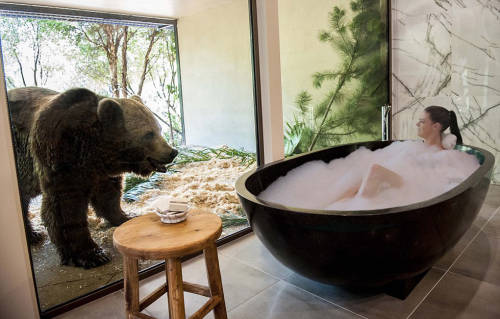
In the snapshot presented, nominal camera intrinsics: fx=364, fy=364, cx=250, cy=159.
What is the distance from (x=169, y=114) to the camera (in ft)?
7.45

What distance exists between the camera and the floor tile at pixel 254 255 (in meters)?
2.23

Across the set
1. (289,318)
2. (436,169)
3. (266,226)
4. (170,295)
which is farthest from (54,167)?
(436,169)

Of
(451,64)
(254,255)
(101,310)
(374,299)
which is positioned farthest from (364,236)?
(451,64)

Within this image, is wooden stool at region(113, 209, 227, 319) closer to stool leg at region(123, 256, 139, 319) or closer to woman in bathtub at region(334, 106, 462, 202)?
stool leg at region(123, 256, 139, 319)

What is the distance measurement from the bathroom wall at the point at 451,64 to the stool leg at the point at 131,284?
3.67 meters

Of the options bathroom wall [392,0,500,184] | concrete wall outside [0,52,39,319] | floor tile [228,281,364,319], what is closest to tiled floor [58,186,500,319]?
floor tile [228,281,364,319]

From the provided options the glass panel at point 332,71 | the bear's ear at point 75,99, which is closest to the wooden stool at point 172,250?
the bear's ear at point 75,99

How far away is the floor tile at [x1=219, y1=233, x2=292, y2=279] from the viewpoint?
2.23m

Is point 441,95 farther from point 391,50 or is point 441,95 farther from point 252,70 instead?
point 252,70

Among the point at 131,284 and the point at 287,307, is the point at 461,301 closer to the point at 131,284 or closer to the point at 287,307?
the point at 287,307

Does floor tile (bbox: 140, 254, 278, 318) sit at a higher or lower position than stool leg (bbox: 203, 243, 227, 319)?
lower

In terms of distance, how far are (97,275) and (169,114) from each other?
3.35ft

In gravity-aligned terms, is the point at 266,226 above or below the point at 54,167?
below

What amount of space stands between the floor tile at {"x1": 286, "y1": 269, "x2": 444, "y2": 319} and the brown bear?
1.16 m
